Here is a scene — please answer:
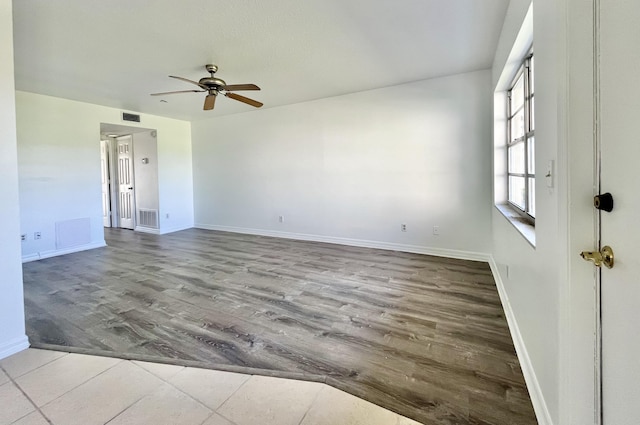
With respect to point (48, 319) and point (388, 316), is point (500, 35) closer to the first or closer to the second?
point (388, 316)

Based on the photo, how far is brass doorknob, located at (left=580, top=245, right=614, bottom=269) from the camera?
870 mm

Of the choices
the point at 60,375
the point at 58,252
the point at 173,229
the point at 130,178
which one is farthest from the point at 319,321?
the point at 130,178

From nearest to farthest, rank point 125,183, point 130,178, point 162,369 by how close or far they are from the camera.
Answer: point 162,369 → point 130,178 → point 125,183

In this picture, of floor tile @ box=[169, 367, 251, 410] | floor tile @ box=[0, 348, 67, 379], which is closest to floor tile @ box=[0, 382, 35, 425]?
floor tile @ box=[0, 348, 67, 379]

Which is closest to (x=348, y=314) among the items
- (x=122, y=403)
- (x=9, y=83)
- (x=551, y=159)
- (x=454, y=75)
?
(x=122, y=403)

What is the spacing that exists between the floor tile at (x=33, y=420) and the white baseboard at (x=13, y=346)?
2.53 ft

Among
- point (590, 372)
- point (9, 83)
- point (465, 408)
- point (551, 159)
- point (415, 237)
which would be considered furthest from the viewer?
point (415, 237)

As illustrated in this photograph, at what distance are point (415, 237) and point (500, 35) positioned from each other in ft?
8.62

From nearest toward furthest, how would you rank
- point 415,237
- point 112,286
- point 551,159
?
point 551,159
point 112,286
point 415,237

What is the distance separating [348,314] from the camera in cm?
Answer: 244

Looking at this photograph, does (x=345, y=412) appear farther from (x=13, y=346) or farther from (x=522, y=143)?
(x=522, y=143)

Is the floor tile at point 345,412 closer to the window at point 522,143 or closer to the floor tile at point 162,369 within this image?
the floor tile at point 162,369

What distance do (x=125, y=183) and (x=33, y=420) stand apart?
6.76 m

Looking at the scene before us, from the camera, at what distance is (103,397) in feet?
4.92
